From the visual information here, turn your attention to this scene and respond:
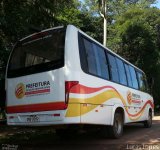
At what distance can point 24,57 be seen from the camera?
10305 millimetres

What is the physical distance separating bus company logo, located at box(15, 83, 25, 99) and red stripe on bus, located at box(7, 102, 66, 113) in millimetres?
280

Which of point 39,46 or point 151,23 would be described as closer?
point 39,46

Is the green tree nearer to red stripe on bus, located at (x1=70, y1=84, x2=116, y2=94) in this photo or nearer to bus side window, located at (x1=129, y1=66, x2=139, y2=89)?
bus side window, located at (x1=129, y1=66, x2=139, y2=89)

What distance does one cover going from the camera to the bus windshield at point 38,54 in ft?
30.9

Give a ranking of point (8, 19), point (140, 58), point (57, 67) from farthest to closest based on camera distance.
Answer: point (140, 58) → point (8, 19) → point (57, 67)

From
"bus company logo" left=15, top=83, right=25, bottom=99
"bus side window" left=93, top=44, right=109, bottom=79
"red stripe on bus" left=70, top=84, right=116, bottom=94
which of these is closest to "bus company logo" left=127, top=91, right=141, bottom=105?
"bus side window" left=93, top=44, right=109, bottom=79

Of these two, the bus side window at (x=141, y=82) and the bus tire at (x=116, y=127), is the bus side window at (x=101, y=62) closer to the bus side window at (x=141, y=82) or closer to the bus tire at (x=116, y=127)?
the bus tire at (x=116, y=127)

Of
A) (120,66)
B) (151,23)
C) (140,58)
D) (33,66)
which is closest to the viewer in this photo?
(33,66)

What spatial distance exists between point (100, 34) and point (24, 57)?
2516 cm

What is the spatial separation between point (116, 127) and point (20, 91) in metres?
3.64

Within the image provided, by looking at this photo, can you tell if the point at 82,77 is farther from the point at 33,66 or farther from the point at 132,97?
the point at 132,97

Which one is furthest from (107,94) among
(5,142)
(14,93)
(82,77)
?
(5,142)

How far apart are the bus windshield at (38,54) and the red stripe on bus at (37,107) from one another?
2.83 ft

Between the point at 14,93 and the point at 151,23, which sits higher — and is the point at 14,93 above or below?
below
